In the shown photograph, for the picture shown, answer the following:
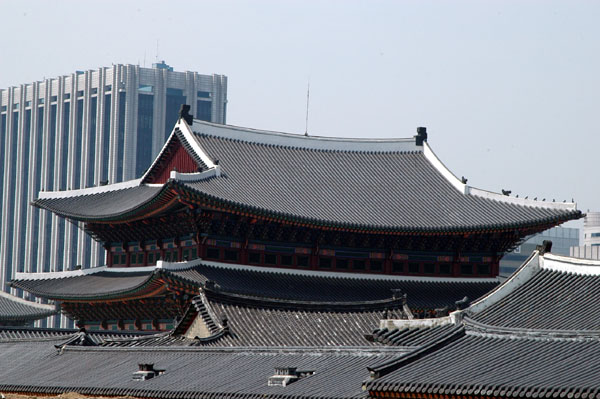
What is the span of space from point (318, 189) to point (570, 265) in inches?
938

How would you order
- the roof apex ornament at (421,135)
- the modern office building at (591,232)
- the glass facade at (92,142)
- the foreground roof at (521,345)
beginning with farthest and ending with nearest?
the glass facade at (92,142)
the modern office building at (591,232)
the roof apex ornament at (421,135)
the foreground roof at (521,345)

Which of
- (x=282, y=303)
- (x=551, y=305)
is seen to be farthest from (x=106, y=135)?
(x=551, y=305)

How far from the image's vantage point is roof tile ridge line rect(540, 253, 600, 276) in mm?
27531

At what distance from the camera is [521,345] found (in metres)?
24.1

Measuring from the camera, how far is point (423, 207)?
165 feet

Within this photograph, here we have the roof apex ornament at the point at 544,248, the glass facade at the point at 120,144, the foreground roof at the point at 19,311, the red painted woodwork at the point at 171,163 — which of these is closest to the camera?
the roof apex ornament at the point at 544,248

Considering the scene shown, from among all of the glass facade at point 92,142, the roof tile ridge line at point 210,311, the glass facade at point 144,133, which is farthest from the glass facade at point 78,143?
the roof tile ridge line at point 210,311

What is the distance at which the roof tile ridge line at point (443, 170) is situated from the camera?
51.5 m

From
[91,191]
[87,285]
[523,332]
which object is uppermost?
[91,191]

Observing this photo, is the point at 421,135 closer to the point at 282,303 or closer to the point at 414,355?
the point at 282,303

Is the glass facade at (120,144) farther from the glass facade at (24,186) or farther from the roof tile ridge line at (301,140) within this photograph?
the roof tile ridge line at (301,140)

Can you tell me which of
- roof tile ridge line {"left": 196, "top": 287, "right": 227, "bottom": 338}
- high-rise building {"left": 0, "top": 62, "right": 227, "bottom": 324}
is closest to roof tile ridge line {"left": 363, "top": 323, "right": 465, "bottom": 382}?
roof tile ridge line {"left": 196, "top": 287, "right": 227, "bottom": 338}

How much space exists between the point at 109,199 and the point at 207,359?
24.7 m

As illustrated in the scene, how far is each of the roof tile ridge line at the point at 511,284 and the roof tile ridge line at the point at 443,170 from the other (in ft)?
71.2
